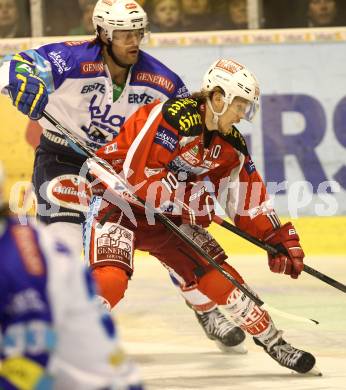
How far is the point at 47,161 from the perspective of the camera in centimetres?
555

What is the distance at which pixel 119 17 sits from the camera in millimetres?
5391

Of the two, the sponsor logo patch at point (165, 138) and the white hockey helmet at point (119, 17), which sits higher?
the white hockey helmet at point (119, 17)

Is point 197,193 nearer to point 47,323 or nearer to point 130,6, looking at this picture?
point 130,6

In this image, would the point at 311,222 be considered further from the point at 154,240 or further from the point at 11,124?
the point at 154,240

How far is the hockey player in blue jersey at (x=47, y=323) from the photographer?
2.13 m

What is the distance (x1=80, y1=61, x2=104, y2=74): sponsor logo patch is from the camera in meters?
5.39

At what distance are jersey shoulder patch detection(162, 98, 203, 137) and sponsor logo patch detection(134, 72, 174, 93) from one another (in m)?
0.67

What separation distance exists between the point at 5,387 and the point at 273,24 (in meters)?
6.02

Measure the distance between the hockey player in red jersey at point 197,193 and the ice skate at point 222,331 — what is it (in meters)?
0.48

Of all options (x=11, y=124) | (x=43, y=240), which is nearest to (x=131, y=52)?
(x=11, y=124)

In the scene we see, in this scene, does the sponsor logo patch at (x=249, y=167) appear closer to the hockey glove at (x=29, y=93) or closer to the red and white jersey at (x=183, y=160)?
the red and white jersey at (x=183, y=160)

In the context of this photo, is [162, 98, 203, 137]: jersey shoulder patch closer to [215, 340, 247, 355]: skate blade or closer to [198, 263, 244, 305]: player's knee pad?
[198, 263, 244, 305]: player's knee pad

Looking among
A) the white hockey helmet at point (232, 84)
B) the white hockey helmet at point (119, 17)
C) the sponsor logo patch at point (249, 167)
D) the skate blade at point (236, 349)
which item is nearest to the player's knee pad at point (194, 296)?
the skate blade at point (236, 349)

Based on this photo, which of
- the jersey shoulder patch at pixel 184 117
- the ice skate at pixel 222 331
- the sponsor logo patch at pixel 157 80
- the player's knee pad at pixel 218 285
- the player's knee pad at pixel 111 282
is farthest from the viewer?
the sponsor logo patch at pixel 157 80
